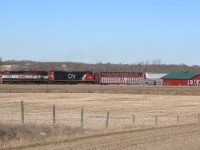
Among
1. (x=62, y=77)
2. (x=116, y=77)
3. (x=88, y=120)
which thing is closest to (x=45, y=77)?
(x=62, y=77)

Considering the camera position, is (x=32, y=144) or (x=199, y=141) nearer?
(x=32, y=144)

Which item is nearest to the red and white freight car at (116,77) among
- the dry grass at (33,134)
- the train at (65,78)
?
the train at (65,78)

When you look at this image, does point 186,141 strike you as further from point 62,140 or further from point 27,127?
point 27,127

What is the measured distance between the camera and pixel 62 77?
11738cm

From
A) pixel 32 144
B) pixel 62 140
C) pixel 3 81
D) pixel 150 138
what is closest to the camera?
pixel 32 144

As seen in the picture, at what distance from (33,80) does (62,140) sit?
99167mm

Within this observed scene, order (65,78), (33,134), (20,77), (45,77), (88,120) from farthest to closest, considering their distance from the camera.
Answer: (65,78) < (45,77) < (20,77) < (88,120) < (33,134)

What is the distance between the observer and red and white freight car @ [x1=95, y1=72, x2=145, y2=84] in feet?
397

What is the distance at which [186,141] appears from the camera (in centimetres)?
1708

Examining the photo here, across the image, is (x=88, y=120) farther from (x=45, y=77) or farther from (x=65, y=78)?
(x=65, y=78)

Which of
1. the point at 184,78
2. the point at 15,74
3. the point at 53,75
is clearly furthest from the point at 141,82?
the point at 15,74

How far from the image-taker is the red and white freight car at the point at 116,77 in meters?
121

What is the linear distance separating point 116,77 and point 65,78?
578 inches

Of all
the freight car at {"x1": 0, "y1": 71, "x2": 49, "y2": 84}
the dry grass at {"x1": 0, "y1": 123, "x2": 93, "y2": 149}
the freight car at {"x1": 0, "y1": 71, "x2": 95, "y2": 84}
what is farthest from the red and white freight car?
the dry grass at {"x1": 0, "y1": 123, "x2": 93, "y2": 149}
